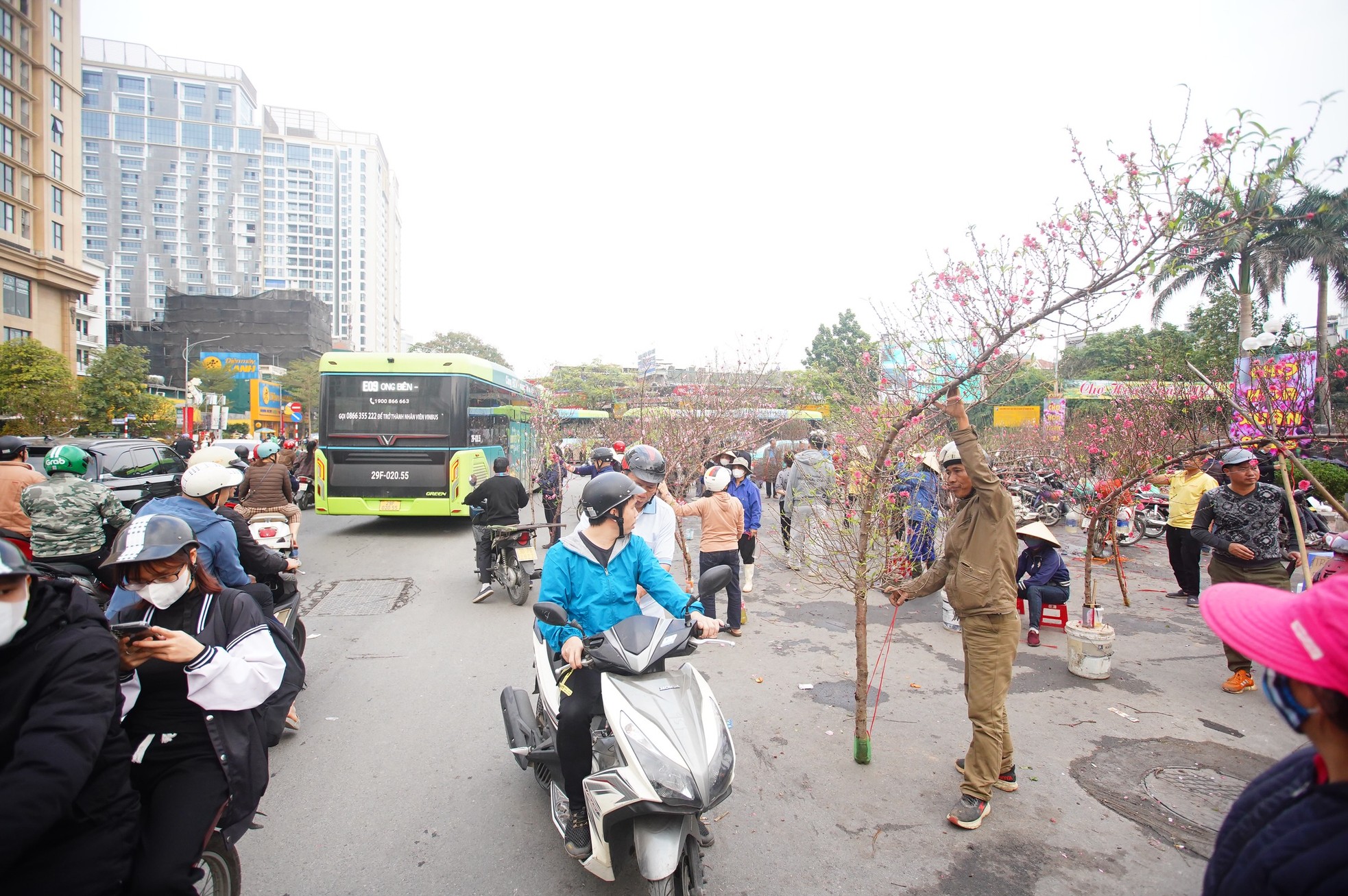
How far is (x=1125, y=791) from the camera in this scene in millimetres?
3670

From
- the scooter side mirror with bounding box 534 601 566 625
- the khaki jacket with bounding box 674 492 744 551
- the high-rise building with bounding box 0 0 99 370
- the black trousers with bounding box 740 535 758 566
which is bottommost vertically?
the black trousers with bounding box 740 535 758 566

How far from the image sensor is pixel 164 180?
345ft

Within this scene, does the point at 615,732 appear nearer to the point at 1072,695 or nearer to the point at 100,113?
the point at 1072,695

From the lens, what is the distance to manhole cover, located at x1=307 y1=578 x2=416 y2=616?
23.1 feet

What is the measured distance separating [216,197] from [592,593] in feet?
443

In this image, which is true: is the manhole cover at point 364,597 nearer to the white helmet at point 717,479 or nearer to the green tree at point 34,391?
the white helmet at point 717,479

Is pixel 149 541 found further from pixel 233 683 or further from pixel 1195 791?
pixel 1195 791

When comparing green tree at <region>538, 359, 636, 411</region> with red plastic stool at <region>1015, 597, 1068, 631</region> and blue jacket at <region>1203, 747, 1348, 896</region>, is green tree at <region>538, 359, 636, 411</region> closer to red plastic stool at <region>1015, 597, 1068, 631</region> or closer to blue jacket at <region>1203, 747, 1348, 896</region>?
red plastic stool at <region>1015, 597, 1068, 631</region>

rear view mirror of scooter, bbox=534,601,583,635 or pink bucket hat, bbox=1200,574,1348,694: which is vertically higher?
pink bucket hat, bbox=1200,574,1348,694

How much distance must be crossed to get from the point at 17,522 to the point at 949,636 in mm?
8047

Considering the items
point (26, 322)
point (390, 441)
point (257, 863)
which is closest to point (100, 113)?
point (26, 322)

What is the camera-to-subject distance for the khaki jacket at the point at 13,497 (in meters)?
5.03

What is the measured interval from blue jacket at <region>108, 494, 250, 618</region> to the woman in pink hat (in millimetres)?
4380

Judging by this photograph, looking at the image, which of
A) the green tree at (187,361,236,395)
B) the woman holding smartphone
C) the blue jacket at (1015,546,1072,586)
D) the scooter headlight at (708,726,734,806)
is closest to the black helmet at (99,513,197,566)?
the woman holding smartphone
